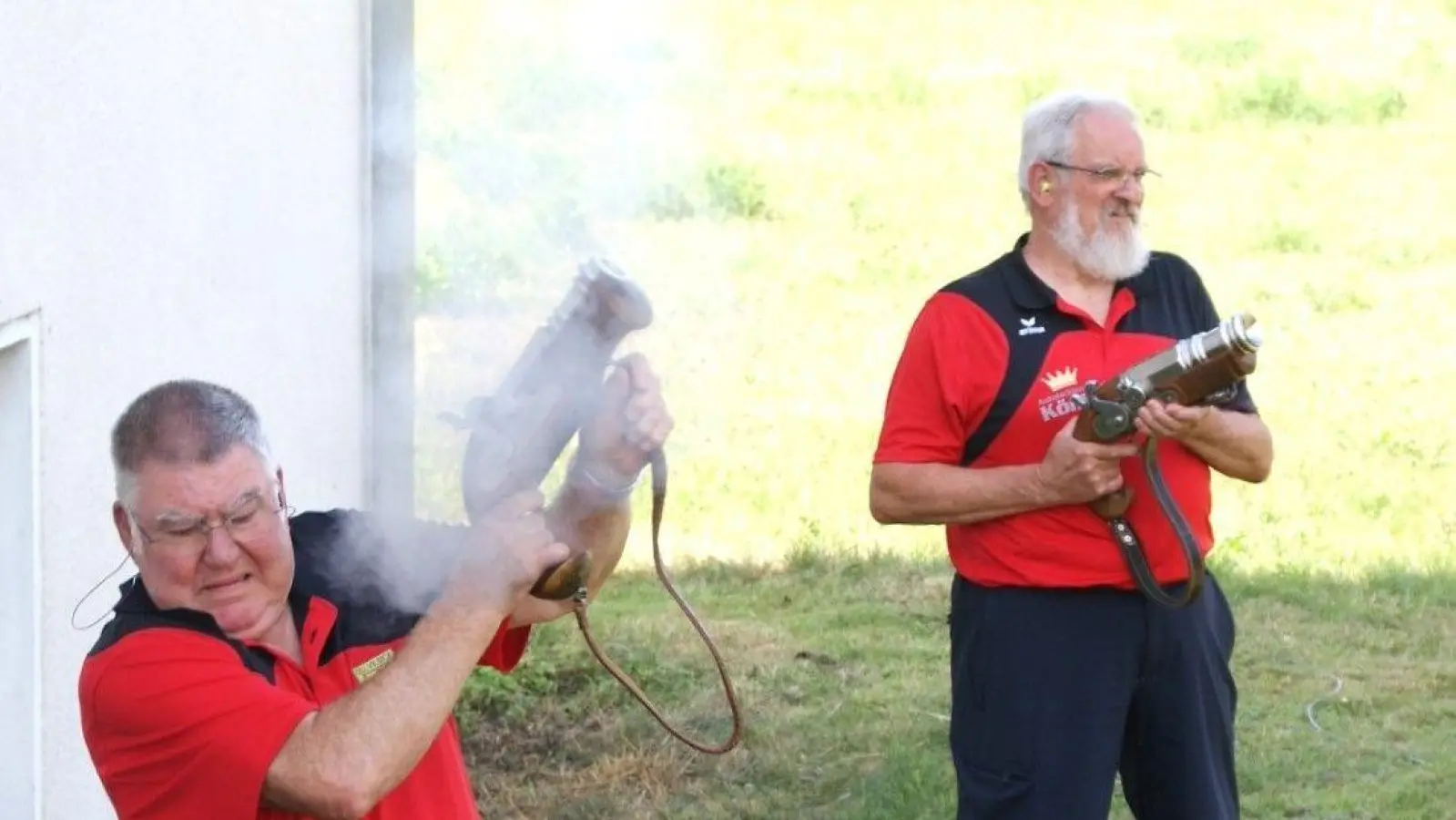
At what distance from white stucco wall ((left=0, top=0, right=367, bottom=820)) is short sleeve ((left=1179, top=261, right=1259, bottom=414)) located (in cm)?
219

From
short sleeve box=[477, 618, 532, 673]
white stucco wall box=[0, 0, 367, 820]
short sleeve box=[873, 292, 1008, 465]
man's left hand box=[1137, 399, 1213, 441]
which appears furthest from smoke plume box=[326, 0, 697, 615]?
man's left hand box=[1137, 399, 1213, 441]

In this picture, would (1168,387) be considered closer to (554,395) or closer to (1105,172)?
(1105,172)

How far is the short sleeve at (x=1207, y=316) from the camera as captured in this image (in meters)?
4.31

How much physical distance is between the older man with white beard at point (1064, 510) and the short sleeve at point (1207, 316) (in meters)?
0.01

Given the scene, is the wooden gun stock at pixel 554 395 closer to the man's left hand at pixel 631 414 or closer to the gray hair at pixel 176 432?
the man's left hand at pixel 631 414

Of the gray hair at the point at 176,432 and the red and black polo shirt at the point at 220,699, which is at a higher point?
the gray hair at the point at 176,432

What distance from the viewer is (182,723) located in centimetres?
266

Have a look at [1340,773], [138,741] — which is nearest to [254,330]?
[138,741]

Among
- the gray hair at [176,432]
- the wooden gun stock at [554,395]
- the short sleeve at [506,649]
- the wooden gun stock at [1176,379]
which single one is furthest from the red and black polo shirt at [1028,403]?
the gray hair at [176,432]

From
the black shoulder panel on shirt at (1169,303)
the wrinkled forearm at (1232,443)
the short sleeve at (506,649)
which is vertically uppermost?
the black shoulder panel on shirt at (1169,303)

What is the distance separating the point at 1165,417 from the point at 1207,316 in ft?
1.50

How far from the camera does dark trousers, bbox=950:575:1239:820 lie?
165 inches

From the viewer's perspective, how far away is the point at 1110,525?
13.7 feet

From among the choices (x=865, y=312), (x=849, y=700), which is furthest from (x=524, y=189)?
(x=865, y=312)
